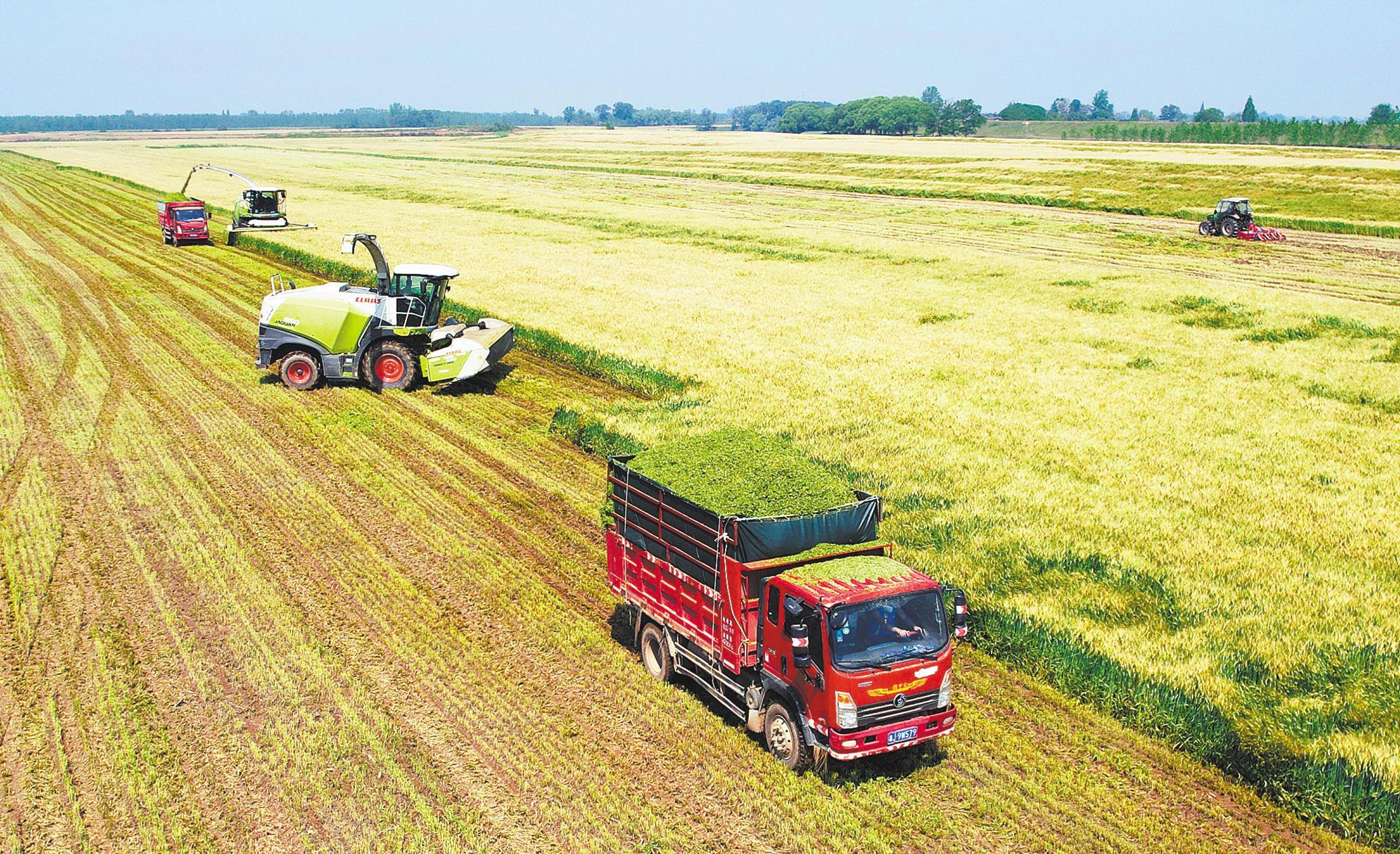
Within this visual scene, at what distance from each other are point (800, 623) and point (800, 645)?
1.14 ft

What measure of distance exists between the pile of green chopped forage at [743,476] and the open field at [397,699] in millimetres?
2572

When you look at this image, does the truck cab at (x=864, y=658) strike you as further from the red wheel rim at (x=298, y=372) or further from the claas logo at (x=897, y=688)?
the red wheel rim at (x=298, y=372)

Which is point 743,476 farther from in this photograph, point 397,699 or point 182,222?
point 182,222

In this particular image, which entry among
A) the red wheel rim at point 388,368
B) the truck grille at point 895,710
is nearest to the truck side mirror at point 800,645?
the truck grille at point 895,710

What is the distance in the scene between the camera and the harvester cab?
2442 centimetres

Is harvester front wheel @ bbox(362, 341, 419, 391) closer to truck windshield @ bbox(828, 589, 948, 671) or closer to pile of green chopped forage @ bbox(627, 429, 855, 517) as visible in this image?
pile of green chopped forage @ bbox(627, 429, 855, 517)

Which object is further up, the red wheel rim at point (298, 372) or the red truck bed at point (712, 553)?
the red truck bed at point (712, 553)

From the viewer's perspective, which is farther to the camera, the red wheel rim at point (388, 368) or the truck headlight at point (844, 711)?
the red wheel rim at point (388, 368)

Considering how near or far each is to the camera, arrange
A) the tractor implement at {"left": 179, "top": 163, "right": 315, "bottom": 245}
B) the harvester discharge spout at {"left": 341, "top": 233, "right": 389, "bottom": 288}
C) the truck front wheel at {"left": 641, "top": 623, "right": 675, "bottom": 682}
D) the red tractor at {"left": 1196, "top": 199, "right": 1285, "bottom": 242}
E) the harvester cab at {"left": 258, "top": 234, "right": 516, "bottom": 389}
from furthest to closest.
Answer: the red tractor at {"left": 1196, "top": 199, "right": 1285, "bottom": 242} → the tractor implement at {"left": 179, "top": 163, "right": 315, "bottom": 245} → the harvester cab at {"left": 258, "top": 234, "right": 516, "bottom": 389} → the harvester discharge spout at {"left": 341, "top": 233, "right": 389, "bottom": 288} → the truck front wheel at {"left": 641, "top": 623, "right": 675, "bottom": 682}

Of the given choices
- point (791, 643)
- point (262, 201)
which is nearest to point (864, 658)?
point (791, 643)

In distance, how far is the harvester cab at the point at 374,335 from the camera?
24422mm


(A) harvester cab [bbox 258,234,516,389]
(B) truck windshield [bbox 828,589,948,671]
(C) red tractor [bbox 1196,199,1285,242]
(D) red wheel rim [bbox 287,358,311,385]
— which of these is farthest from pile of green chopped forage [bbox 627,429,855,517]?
(C) red tractor [bbox 1196,199,1285,242]

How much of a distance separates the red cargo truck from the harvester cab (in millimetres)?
13051

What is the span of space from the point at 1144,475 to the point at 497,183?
260 feet
